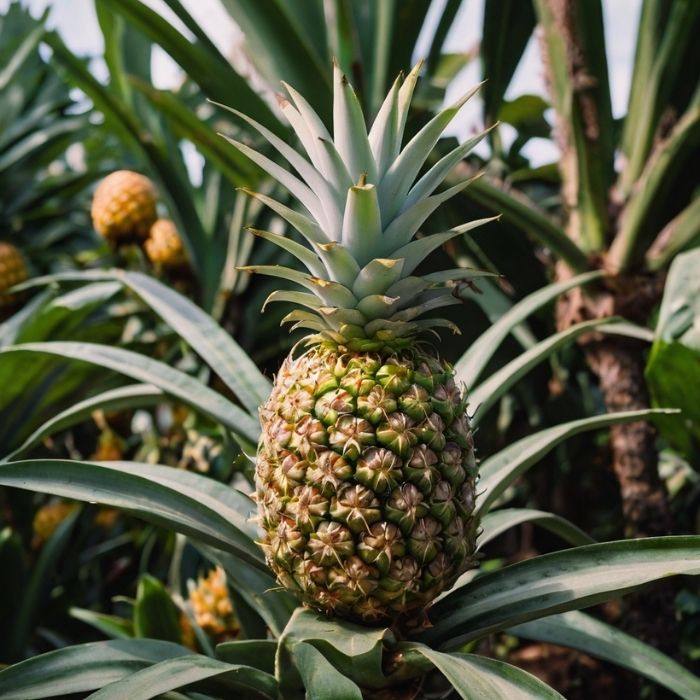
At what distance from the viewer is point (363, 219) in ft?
2.55

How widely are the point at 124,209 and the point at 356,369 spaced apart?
3.19 ft

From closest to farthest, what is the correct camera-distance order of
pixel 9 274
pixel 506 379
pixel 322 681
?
pixel 322 681
pixel 506 379
pixel 9 274

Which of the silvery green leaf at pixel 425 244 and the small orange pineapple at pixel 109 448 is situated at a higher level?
the small orange pineapple at pixel 109 448

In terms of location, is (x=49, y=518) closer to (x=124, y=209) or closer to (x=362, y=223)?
(x=124, y=209)

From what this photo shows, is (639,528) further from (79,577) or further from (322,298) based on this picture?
(79,577)

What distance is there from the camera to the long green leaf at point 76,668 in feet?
2.24

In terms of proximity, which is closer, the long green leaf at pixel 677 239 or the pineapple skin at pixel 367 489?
the pineapple skin at pixel 367 489

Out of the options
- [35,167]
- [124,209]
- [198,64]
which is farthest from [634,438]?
[35,167]

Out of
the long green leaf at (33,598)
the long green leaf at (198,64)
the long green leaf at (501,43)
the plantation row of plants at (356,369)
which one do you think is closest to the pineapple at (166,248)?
the plantation row of plants at (356,369)

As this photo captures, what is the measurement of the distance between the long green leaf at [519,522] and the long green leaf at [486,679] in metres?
0.22

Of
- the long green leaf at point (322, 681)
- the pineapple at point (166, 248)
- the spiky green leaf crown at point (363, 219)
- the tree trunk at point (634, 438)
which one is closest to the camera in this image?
the long green leaf at point (322, 681)

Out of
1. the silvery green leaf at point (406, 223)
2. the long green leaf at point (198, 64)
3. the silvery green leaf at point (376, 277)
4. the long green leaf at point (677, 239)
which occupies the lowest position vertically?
the silvery green leaf at point (376, 277)

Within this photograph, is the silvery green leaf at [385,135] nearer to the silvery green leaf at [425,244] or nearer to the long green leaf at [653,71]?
the silvery green leaf at [425,244]

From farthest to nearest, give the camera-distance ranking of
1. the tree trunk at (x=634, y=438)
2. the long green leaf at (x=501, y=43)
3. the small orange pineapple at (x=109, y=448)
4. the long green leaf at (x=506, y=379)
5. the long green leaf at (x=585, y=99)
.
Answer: the small orange pineapple at (x=109, y=448) < the long green leaf at (x=501, y=43) < the long green leaf at (x=585, y=99) < the tree trunk at (x=634, y=438) < the long green leaf at (x=506, y=379)
